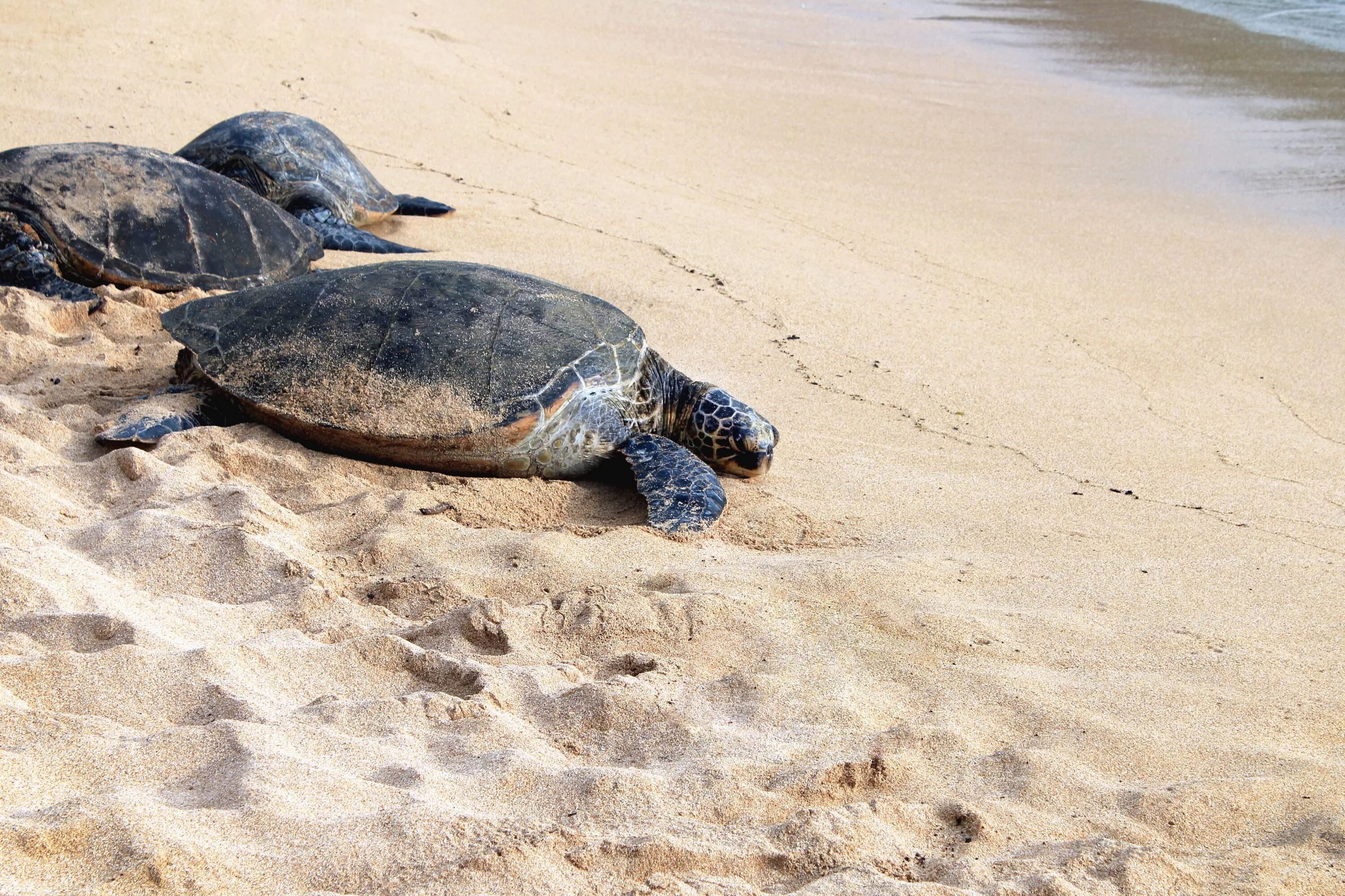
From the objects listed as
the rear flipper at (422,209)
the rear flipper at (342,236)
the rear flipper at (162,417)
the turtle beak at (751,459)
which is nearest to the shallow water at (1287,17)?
the rear flipper at (422,209)

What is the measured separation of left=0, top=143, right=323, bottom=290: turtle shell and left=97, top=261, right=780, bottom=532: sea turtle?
0.96 m

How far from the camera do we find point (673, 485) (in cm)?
388

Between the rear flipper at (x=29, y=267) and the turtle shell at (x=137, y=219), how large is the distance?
2.1 inches

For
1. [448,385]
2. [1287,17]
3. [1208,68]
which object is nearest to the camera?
[448,385]

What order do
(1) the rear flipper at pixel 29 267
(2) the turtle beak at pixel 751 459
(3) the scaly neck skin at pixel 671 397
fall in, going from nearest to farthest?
(2) the turtle beak at pixel 751 459 → (3) the scaly neck skin at pixel 671 397 → (1) the rear flipper at pixel 29 267

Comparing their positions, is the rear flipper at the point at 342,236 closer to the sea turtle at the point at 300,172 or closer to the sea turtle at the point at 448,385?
the sea turtle at the point at 300,172

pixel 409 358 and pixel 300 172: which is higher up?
pixel 300 172

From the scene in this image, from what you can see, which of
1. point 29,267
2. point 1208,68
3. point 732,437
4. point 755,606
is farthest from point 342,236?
point 1208,68

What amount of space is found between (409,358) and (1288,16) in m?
17.7

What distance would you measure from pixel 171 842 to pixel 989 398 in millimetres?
4298

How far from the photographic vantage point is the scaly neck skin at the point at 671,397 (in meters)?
4.49

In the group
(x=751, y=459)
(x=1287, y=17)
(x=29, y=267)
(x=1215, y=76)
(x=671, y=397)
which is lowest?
(x=751, y=459)

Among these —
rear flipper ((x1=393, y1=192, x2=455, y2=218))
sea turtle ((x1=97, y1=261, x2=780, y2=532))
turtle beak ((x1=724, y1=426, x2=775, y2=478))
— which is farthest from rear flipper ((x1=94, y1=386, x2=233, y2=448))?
rear flipper ((x1=393, y1=192, x2=455, y2=218))

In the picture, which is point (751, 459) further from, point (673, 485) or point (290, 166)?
point (290, 166)
